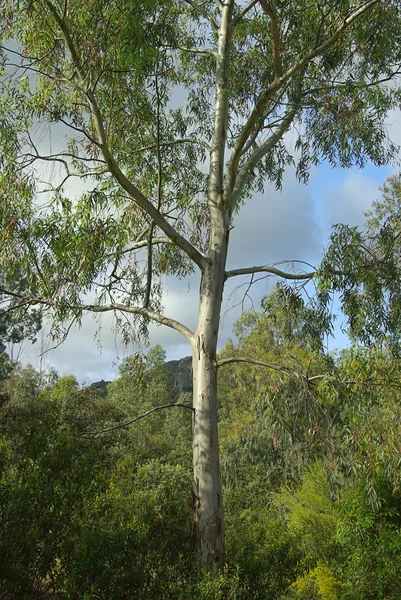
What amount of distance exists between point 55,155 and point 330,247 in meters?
2.92

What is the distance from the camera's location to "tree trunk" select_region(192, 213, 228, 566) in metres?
4.57

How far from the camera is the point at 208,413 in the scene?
495 centimetres

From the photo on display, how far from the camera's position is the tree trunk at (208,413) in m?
4.57

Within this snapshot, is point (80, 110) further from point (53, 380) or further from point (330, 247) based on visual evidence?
point (53, 380)

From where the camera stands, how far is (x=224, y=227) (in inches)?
225

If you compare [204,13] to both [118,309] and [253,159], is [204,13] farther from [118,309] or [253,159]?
[118,309]

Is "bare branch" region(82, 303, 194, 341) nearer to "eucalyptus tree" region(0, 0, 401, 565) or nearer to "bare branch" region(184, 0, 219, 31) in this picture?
"eucalyptus tree" region(0, 0, 401, 565)

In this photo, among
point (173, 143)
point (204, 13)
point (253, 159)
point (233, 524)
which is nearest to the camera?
point (233, 524)

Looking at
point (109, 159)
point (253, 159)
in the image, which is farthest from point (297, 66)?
point (109, 159)

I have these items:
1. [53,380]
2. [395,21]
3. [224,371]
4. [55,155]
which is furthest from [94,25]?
[53,380]

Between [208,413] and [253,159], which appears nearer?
[208,413]

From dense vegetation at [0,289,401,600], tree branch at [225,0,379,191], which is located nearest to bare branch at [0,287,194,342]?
dense vegetation at [0,289,401,600]

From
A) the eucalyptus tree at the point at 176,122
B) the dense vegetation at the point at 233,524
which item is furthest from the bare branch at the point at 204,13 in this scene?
the dense vegetation at the point at 233,524

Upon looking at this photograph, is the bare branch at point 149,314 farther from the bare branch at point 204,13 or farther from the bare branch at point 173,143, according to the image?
the bare branch at point 204,13
